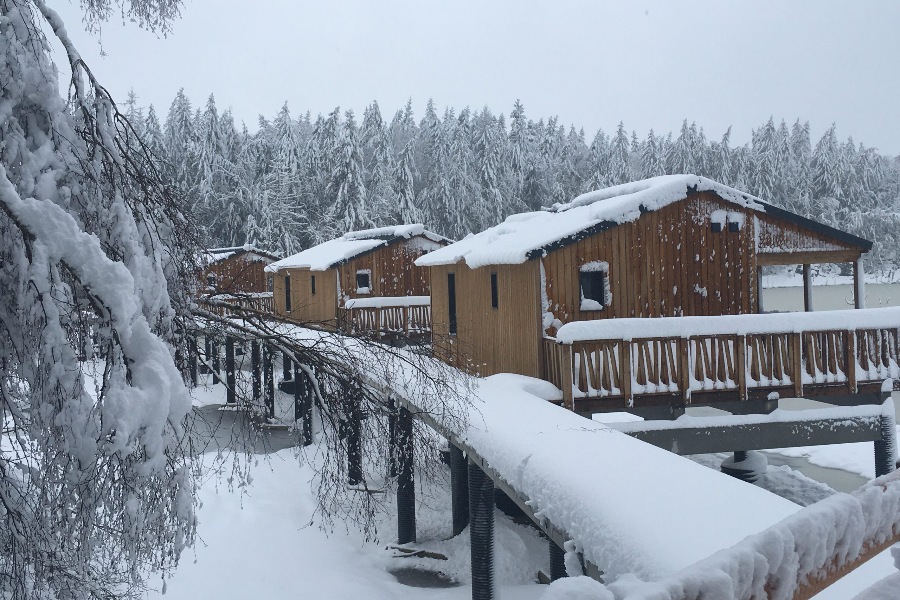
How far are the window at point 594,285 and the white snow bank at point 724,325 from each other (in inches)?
80.1

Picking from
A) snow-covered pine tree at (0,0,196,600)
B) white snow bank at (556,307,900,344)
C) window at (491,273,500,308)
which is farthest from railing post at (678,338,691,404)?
snow-covered pine tree at (0,0,196,600)

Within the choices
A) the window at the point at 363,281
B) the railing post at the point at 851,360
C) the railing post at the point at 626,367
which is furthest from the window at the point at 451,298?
the railing post at the point at 851,360

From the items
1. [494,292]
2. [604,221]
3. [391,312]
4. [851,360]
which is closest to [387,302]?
[391,312]

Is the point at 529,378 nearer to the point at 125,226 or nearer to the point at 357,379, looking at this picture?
the point at 357,379

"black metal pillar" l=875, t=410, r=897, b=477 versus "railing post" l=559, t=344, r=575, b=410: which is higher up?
"railing post" l=559, t=344, r=575, b=410

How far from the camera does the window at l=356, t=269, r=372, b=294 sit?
27689 millimetres

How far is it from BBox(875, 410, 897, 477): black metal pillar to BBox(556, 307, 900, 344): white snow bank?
1.89 meters

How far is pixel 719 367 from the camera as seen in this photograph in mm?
11992

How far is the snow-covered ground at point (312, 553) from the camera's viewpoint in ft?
40.1

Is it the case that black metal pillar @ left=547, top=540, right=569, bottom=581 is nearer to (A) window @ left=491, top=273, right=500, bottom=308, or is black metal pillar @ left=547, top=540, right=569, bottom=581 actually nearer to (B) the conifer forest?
(A) window @ left=491, top=273, right=500, bottom=308

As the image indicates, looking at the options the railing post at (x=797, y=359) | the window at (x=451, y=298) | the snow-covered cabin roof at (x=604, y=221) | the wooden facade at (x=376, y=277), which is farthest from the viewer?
the wooden facade at (x=376, y=277)

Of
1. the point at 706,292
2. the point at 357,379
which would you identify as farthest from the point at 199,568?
the point at 706,292

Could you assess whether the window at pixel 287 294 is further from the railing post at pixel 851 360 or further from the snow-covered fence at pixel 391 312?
the railing post at pixel 851 360

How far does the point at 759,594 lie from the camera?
1.44 metres
